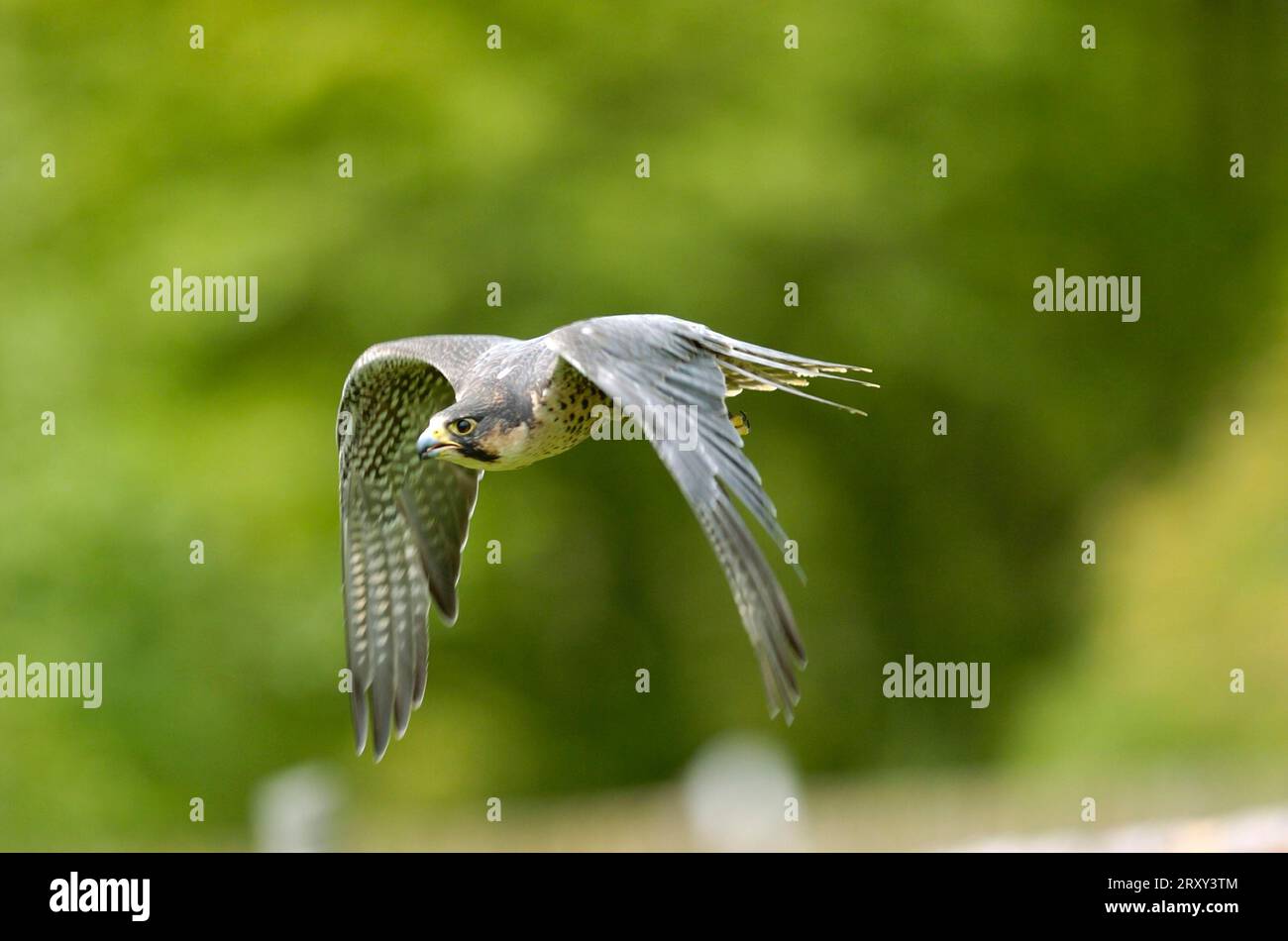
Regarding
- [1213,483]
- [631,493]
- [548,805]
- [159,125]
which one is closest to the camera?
[1213,483]

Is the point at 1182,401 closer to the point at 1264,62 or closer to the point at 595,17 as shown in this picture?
the point at 1264,62

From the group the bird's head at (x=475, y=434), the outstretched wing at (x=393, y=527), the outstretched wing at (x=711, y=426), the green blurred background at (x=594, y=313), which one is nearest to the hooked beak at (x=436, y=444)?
the bird's head at (x=475, y=434)

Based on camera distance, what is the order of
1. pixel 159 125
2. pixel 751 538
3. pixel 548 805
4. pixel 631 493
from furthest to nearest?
pixel 159 125 → pixel 631 493 → pixel 548 805 → pixel 751 538

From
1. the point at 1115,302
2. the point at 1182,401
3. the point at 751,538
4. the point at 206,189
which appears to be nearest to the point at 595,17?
the point at 206,189

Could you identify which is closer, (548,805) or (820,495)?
(548,805)

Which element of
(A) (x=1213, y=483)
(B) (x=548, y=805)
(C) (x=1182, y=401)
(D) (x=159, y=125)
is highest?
(D) (x=159, y=125)

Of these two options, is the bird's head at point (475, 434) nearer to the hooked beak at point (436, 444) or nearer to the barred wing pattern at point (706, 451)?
the hooked beak at point (436, 444)

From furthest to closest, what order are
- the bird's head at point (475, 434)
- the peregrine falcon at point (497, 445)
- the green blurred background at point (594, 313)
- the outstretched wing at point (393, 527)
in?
the green blurred background at point (594, 313) < the outstretched wing at point (393, 527) < the bird's head at point (475, 434) < the peregrine falcon at point (497, 445)
